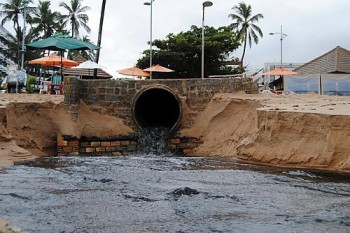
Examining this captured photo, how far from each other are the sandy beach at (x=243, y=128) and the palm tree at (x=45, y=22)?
1210 inches

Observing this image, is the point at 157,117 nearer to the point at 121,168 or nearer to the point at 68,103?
the point at 68,103

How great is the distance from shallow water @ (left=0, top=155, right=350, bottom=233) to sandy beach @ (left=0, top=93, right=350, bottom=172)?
0.65 m

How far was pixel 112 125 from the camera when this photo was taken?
45.0 ft

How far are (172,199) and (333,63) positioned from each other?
891 inches

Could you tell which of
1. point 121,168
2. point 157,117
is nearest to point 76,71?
point 157,117

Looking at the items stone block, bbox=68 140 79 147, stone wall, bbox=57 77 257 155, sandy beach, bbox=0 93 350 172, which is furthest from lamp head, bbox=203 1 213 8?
stone block, bbox=68 140 79 147

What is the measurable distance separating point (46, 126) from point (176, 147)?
3.99m

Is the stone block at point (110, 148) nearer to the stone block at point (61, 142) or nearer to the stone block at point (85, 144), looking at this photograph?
the stone block at point (85, 144)

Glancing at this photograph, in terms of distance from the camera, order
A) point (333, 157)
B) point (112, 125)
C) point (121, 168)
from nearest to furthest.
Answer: point (333, 157), point (121, 168), point (112, 125)

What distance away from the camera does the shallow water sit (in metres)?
4.54

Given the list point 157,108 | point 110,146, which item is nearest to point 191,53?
point 157,108

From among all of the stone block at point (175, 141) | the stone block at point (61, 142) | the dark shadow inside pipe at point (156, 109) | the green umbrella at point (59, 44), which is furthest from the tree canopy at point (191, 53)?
the stone block at point (61, 142)

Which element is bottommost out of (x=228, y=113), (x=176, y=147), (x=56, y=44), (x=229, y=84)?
(x=176, y=147)

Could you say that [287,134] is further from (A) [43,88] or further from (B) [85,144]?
(A) [43,88]
